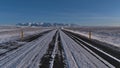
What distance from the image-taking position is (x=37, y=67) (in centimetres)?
897

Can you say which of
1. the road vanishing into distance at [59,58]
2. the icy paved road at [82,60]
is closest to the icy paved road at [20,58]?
the road vanishing into distance at [59,58]

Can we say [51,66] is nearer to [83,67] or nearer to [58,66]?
[58,66]

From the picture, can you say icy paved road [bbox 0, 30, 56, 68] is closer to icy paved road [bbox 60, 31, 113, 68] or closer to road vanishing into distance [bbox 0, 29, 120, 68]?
road vanishing into distance [bbox 0, 29, 120, 68]

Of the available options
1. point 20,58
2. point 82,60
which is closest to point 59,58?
point 82,60

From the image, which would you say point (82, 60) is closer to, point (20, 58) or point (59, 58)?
point (59, 58)

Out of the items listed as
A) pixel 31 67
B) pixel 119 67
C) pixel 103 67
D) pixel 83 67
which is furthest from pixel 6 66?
pixel 119 67

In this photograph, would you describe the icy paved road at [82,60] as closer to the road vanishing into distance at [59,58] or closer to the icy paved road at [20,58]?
the road vanishing into distance at [59,58]

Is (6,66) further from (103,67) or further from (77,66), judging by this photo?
(103,67)

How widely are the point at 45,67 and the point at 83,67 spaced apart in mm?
1564

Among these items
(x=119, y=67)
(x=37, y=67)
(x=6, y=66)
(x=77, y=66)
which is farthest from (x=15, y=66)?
(x=119, y=67)

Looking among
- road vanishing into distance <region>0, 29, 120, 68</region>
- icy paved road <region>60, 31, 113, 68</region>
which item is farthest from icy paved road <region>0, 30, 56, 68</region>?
icy paved road <region>60, 31, 113, 68</region>

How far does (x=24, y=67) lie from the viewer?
8.91 metres

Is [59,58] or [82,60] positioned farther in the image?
[59,58]

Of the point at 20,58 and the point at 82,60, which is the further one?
the point at 20,58
